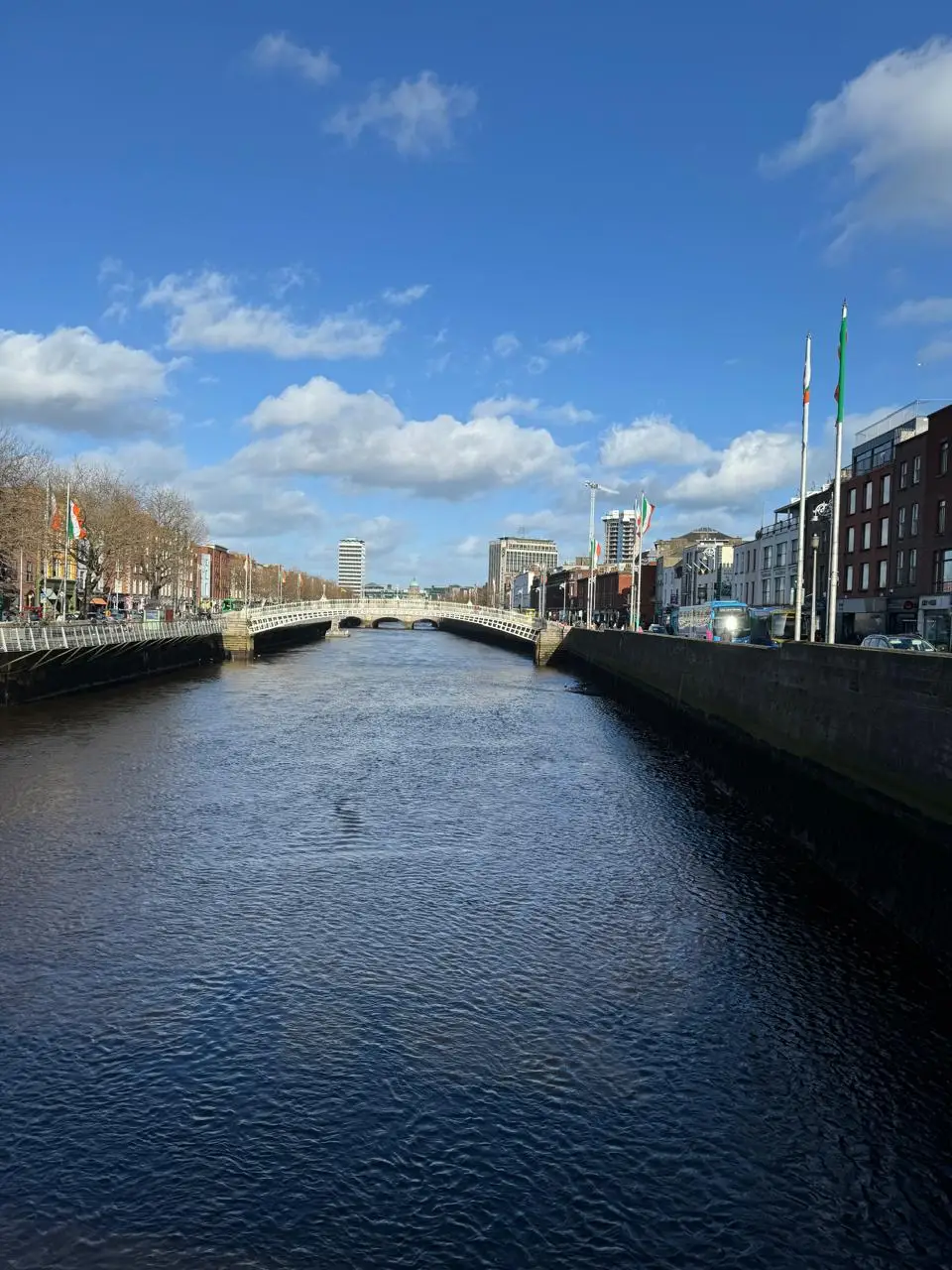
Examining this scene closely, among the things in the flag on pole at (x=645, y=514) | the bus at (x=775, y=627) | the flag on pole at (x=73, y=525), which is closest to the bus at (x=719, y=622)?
the bus at (x=775, y=627)

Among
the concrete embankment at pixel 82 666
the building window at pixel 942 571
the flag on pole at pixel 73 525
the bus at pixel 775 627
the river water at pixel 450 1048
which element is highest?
the flag on pole at pixel 73 525

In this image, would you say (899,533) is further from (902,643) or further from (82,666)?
(82,666)

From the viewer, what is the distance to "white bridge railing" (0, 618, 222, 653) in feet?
111

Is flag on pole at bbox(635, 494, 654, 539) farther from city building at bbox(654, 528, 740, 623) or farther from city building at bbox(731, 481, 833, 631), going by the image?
city building at bbox(654, 528, 740, 623)

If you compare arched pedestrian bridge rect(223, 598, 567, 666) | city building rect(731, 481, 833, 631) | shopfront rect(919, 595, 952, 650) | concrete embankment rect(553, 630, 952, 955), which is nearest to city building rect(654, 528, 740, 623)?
city building rect(731, 481, 833, 631)

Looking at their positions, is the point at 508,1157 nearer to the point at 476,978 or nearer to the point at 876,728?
the point at 476,978

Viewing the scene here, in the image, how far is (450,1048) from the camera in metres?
9.65

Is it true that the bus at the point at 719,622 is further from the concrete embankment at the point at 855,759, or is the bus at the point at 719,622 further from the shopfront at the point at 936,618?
the concrete embankment at the point at 855,759

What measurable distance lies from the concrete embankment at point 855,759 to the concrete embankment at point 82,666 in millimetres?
25404

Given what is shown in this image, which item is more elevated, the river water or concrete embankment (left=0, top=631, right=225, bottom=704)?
concrete embankment (left=0, top=631, right=225, bottom=704)

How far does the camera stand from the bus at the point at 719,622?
56094mm

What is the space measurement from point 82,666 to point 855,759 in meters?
35.8

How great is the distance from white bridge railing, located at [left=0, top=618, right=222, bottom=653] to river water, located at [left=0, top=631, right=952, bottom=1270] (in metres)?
15.5

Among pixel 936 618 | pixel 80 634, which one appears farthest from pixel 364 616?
pixel 936 618
